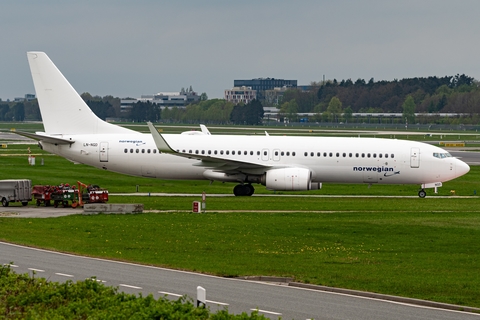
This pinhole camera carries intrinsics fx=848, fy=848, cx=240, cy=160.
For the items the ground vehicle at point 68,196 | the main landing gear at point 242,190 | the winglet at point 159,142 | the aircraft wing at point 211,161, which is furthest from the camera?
the main landing gear at point 242,190

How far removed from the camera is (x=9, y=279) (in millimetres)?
20766

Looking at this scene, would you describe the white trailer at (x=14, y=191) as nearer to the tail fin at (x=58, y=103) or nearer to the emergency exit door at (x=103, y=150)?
the emergency exit door at (x=103, y=150)

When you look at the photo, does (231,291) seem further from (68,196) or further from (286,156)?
(286,156)

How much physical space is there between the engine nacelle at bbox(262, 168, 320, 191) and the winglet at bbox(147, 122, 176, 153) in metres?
6.23

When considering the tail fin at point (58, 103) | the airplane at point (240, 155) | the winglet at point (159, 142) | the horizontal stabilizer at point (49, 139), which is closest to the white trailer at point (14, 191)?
the horizontal stabilizer at point (49, 139)

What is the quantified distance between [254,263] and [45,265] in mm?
6526

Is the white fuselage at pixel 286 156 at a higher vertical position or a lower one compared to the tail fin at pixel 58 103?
lower

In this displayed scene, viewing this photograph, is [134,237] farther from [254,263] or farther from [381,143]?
[381,143]

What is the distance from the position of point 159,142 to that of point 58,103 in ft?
27.6

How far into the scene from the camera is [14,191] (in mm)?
45844

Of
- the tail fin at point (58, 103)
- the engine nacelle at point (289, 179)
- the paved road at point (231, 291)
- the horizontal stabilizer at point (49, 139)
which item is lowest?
the paved road at point (231, 291)

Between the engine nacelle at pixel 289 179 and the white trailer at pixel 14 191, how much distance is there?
14.1 metres

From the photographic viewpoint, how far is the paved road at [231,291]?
19.9m

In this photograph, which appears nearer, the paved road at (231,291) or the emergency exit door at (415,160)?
the paved road at (231,291)
